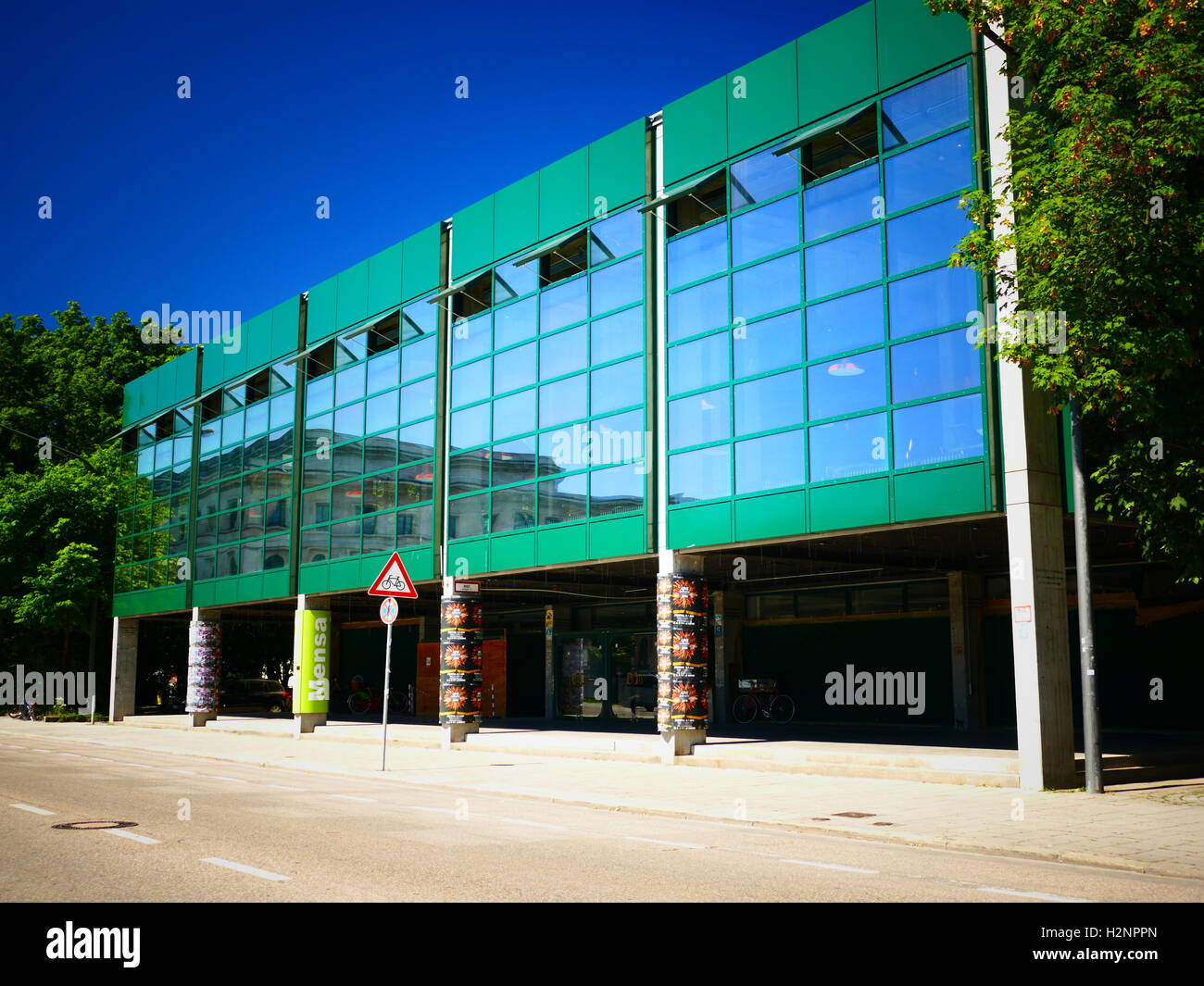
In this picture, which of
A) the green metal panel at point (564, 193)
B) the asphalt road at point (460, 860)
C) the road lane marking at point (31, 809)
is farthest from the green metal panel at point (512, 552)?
the road lane marking at point (31, 809)

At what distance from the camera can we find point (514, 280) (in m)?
26.1

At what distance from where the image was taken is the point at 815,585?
30.0 m

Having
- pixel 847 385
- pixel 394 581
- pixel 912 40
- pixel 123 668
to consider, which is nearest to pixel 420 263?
pixel 394 581

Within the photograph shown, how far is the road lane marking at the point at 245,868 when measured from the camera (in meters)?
8.13

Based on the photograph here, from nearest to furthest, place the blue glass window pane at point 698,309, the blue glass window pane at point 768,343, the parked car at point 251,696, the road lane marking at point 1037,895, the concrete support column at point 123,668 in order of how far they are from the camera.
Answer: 1. the road lane marking at point 1037,895
2. the blue glass window pane at point 768,343
3. the blue glass window pane at point 698,309
4. the concrete support column at point 123,668
5. the parked car at point 251,696

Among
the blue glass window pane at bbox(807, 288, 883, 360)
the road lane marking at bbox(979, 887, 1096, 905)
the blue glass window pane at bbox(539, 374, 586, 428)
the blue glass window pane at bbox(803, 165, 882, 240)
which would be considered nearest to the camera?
the road lane marking at bbox(979, 887, 1096, 905)

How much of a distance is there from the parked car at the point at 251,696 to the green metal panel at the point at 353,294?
22.5 metres

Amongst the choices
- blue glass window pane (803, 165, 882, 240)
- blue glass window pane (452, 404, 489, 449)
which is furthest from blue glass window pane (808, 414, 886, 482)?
blue glass window pane (452, 404, 489, 449)

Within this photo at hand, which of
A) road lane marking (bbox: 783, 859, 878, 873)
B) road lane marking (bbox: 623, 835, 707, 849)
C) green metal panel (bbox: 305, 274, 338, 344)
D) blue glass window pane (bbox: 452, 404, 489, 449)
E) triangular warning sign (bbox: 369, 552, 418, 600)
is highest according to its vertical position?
green metal panel (bbox: 305, 274, 338, 344)

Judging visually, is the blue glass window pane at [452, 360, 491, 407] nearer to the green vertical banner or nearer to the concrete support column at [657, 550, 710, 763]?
the concrete support column at [657, 550, 710, 763]

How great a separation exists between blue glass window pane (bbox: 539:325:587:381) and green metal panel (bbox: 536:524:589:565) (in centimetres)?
340

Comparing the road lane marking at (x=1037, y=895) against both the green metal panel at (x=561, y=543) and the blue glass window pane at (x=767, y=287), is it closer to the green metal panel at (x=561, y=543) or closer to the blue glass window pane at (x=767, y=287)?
the blue glass window pane at (x=767, y=287)

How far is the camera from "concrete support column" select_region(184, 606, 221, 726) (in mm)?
38219

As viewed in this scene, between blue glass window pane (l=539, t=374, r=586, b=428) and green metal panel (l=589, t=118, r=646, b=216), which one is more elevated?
green metal panel (l=589, t=118, r=646, b=216)
